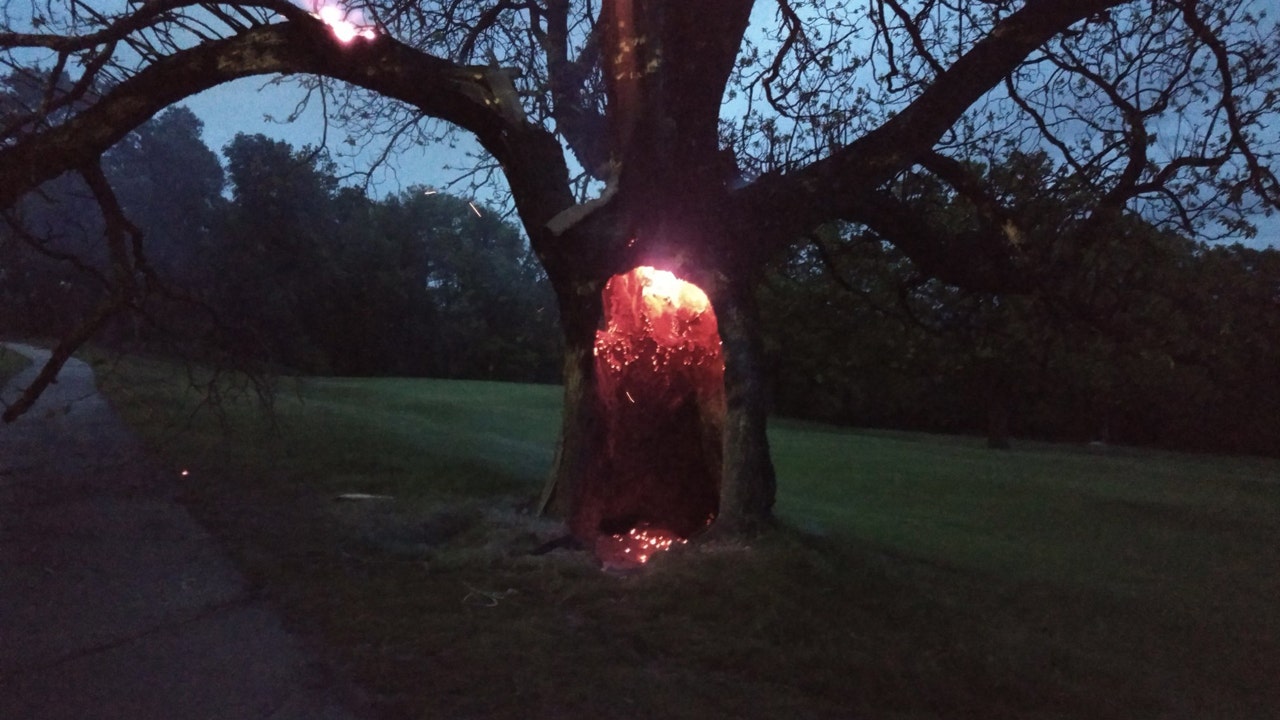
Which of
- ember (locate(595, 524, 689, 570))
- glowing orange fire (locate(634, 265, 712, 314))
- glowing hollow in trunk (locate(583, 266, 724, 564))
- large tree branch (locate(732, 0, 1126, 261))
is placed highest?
large tree branch (locate(732, 0, 1126, 261))

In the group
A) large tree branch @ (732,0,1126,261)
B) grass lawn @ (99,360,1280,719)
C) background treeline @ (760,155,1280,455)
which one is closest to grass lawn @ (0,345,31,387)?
grass lawn @ (99,360,1280,719)

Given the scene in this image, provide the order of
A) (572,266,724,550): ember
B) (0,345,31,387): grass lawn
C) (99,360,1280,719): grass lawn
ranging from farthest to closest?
(0,345,31,387): grass lawn < (572,266,724,550): ember < (99,360,1280,719): grass lawn

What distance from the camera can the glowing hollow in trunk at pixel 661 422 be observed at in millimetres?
9922

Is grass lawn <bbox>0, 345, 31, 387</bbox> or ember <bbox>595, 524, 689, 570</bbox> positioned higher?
grass lawn <bbox>0, 345, 31, 387</bbox>

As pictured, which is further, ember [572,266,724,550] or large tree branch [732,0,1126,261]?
ember [572,266,724,550]

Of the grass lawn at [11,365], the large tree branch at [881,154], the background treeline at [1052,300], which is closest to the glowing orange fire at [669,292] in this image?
the large tree branch at [881,154]

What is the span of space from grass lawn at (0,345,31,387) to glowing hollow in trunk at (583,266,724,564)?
13.4m

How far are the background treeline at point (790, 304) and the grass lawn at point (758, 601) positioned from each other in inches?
79.8

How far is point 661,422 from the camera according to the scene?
33.3 feet

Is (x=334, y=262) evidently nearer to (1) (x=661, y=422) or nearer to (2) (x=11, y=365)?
(2) (x=11, y=365)

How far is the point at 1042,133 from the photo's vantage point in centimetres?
1084

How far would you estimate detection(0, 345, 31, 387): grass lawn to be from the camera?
1976cm

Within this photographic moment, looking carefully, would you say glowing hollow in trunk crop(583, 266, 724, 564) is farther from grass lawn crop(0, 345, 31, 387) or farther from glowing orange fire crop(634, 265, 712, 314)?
grass lawn crop(0, 345, 31, 387)

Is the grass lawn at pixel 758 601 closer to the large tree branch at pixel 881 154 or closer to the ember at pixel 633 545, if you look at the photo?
the ember at pixel 633 545
